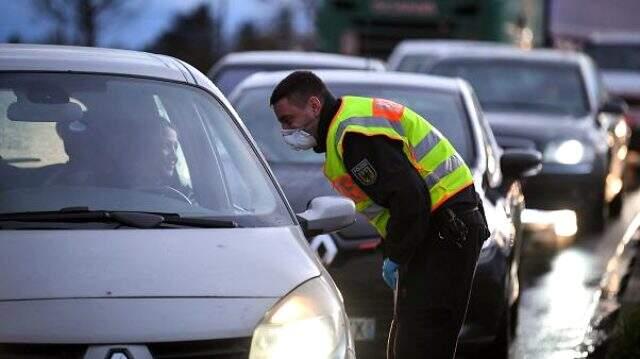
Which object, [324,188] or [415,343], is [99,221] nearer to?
[415,343]

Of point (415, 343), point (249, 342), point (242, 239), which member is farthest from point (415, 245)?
point (249, 342)

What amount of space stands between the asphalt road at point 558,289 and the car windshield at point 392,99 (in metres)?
1.21

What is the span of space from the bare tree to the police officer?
1720 cm

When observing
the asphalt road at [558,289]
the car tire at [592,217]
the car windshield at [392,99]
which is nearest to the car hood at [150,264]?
the asphalt road at [558,289]

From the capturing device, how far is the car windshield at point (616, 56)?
91.7ft

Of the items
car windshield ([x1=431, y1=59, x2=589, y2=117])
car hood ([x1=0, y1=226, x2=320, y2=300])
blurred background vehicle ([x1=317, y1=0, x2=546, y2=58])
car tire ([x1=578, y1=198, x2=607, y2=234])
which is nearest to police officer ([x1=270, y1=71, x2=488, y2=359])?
car hood ([x1=0, y1=226, x2=320, y2=300])

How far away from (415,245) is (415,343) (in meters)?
0.41

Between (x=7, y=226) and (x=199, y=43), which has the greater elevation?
(x=7, y=226)

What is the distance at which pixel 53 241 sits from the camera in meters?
5.25

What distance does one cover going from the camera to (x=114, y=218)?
18.1 feet

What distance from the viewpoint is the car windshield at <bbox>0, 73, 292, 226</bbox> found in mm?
5809

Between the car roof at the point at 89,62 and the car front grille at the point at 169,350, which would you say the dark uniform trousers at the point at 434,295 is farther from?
the car front grille at the point at 169,350

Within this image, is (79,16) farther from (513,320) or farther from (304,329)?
(304,329)

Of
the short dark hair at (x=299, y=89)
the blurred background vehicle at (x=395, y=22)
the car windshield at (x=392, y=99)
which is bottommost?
the blurred background vehicle at (x=395, y=22)
